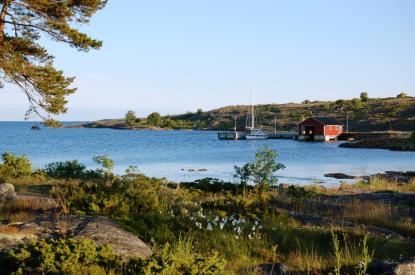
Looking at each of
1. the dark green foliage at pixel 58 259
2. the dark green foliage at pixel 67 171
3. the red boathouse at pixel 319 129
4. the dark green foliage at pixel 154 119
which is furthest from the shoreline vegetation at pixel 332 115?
the dark green foliage at pixel 58 259

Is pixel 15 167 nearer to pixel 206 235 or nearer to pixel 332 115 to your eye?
pixel 206 235

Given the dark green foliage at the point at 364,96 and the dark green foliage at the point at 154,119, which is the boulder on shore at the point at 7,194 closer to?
the dark green foliage at the point at 364,96

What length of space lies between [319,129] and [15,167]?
299 ft

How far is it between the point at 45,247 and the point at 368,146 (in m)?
84.3

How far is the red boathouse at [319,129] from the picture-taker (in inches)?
4188

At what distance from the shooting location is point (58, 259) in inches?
225

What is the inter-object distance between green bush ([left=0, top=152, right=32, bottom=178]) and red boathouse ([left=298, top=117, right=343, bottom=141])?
89216 mm

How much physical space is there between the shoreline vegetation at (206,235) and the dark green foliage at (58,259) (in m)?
0.01

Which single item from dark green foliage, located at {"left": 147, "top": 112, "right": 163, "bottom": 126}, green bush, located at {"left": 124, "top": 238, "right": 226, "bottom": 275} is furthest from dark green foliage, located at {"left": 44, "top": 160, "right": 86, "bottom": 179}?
dark green foliage, located at {"left": 147, "top": 112, "right": 163, "bottom": 126}

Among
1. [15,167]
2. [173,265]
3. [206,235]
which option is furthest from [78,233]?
[15,167]

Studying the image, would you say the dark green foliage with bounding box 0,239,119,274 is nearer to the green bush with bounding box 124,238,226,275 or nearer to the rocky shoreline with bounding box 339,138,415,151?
the green bush with bounding box 124,238,226,275

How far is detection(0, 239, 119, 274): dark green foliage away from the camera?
18.3 ft

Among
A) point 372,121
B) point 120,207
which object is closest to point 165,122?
point 372,121

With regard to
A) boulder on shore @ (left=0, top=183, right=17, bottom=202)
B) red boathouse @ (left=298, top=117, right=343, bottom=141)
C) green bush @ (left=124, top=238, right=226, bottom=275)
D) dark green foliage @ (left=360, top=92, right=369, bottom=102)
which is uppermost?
dark green foliage @ (left=360, top=92, right=369, bottom=102)
